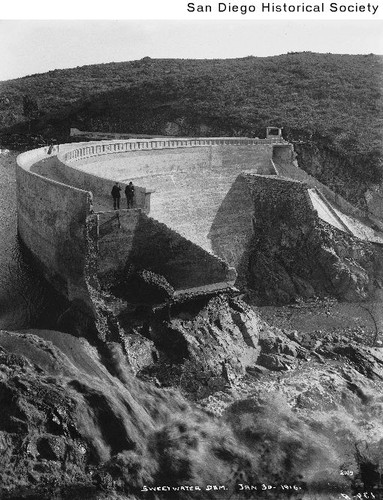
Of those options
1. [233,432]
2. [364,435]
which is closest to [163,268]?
[233,432]

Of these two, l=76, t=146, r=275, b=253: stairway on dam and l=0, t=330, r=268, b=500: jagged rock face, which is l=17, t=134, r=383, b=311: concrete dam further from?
l=0, t=330, r=268, b=500: jagged rock face

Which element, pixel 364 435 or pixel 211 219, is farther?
pixel 211 219

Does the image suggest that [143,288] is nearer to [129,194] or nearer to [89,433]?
[129,194]

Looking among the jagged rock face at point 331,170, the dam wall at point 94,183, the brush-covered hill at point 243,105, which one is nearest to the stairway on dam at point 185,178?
the dam wall at point 94,183

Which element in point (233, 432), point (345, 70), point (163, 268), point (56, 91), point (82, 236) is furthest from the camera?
point (56, 91)

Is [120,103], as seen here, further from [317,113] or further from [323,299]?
[323,299]

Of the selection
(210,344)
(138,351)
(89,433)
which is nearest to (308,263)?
(210,344)

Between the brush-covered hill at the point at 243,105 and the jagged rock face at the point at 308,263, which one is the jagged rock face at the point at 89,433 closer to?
the jagged rock face at the point at 308,263

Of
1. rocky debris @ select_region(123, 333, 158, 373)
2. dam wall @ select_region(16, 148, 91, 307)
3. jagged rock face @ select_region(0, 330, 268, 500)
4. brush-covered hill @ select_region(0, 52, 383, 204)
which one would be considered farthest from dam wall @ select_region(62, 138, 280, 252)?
jagged rock face @ select_region(0, 330, 268, 500)
